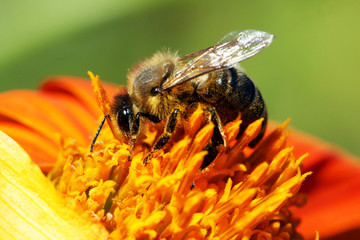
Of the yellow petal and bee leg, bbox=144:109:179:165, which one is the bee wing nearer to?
bee leg, bbox=144:109:179:165

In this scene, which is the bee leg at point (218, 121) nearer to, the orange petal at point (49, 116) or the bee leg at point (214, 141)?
the bee leg at point (214, 141)

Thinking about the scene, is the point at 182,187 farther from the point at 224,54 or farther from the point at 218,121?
the point at 224,54

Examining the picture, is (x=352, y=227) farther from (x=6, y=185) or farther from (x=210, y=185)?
(x=6, y=185)

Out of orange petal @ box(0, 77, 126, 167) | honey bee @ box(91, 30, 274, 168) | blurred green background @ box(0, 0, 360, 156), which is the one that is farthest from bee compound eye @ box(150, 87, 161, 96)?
blurred green background @ box(0, 0, 360, 156)

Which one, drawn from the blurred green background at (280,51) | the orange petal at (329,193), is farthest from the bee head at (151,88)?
the blurred green background at (280,51)

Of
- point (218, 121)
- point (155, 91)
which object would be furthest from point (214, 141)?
point (155, 91)

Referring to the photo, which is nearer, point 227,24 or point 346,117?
point 346,117

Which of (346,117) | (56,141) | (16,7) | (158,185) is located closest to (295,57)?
(346,117)
